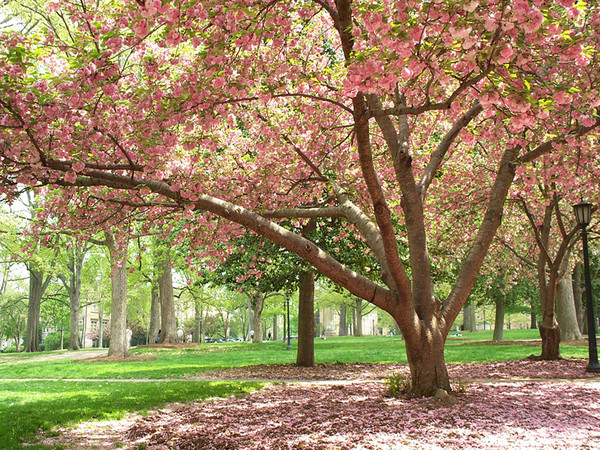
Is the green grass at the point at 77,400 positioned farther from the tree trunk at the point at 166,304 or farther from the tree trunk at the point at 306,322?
the tree trunk at the point at 166,304

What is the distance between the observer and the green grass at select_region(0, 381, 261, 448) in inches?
253

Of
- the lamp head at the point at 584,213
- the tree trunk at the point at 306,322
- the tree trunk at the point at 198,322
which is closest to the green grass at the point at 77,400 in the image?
the tree trunk at the point at 306,322

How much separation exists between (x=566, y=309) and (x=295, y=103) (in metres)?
18.3

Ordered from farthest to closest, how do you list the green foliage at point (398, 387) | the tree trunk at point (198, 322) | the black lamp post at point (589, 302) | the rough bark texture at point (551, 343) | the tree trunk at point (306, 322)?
the tree trunk at point (198, 322) → the tree trunk at point (306, 322) → the rough bark texture at point (551, 343) → the black lamp post at point (589, 302) → the green foliage at point (398, 387)

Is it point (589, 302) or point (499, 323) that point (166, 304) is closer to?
point (499, 323)

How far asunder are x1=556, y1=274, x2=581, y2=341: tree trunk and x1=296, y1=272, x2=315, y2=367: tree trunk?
40.7 ft

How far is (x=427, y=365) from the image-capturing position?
717 cm

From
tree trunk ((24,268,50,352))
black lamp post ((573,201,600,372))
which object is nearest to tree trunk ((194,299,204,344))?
tree trunk ((24,268,50,352))

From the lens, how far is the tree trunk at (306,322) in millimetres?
13914

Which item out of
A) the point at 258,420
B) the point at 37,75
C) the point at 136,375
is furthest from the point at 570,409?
the point at 136,375

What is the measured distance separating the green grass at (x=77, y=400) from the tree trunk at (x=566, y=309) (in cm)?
1636

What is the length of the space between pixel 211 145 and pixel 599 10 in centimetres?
578

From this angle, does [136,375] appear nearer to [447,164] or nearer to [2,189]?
[2,189]

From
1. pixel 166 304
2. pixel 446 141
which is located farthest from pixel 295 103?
pixel 166 304
